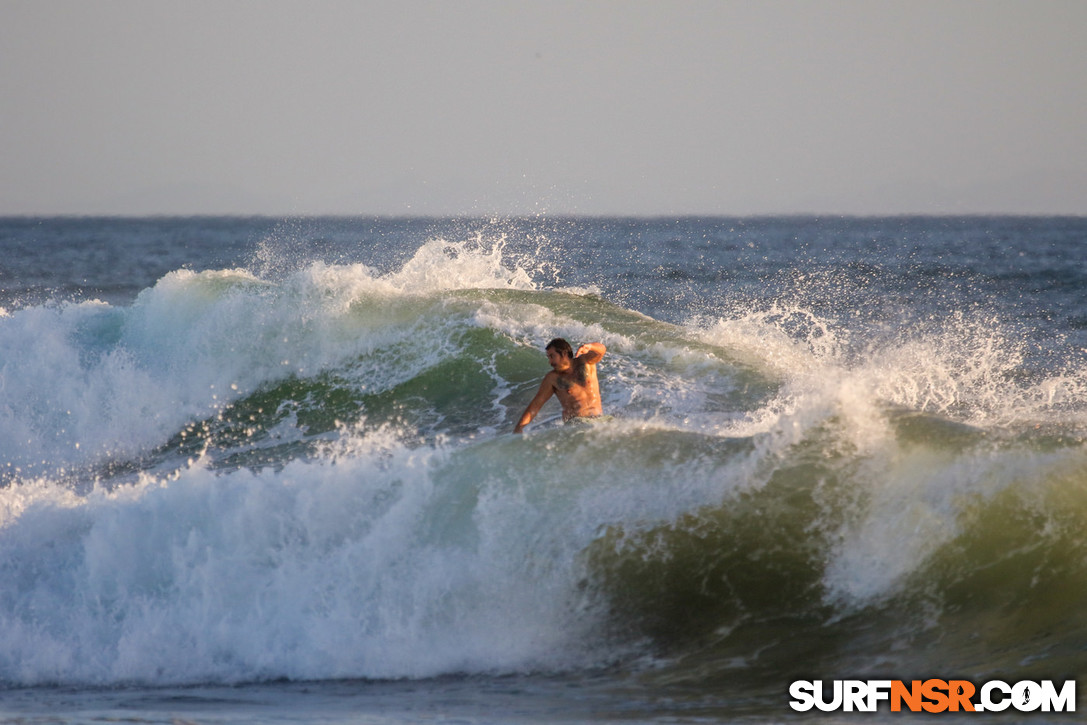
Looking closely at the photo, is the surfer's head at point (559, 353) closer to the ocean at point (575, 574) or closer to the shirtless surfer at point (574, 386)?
the shirtless surfer at point (574, 386)

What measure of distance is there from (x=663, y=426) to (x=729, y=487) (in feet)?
3.23

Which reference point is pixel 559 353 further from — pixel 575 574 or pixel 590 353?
pixel 575 574

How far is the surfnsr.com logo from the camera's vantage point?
16.8 ft

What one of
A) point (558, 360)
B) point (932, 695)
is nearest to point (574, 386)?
point (558, 360)

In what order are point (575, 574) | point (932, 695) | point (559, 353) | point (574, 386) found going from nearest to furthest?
point (932, 695), point (575, 574), point (559, 353), point (574, 386)

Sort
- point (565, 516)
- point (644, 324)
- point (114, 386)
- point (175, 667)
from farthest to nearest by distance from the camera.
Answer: point (644, 324) < point (114, 386) < point (565, 516) < point (175, 667)

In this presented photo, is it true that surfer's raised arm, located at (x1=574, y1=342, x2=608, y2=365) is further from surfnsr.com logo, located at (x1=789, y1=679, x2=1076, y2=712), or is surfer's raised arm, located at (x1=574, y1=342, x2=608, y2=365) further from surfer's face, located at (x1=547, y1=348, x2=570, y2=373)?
surfnsr.com logo, located at (x1=789, y1=679, x2=1076, y2=712)

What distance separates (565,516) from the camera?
22.6 ft

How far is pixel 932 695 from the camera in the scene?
17.6 ft

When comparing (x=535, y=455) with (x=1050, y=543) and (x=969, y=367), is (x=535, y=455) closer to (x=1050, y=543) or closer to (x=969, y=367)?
(x=1050, y=543)

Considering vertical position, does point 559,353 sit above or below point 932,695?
above

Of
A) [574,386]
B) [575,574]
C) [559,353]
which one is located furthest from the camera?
[574,386]

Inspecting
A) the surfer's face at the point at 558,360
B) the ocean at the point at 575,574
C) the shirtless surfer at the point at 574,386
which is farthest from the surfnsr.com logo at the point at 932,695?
the surfer's face at the point at 558,360

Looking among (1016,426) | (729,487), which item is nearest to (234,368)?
(729,487)
